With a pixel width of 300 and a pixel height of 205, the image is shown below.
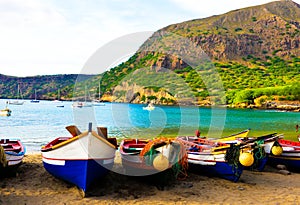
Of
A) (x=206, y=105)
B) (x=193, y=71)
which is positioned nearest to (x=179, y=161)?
(x=206, y=105)

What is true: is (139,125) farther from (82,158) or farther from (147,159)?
(82,158)

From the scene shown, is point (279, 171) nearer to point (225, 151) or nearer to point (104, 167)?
point (225, 151)

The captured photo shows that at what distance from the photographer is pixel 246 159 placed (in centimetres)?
1108

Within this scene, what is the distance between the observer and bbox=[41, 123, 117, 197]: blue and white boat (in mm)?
9641

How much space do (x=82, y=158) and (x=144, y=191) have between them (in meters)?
2.54

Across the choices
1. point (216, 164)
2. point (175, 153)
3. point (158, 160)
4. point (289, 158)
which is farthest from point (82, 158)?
point (289, 158)

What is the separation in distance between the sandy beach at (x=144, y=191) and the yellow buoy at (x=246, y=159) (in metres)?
0.95

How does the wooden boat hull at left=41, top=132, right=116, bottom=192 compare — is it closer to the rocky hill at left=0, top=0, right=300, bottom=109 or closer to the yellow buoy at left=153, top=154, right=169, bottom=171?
the yellow buoy at left=153, top=154, right=169, bottom=171

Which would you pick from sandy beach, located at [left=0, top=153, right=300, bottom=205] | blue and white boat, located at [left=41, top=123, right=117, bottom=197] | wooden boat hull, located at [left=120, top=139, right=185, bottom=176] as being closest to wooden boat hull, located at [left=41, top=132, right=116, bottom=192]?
blue and white boat, located at [left=41, top=123, right=117, bottom=197]

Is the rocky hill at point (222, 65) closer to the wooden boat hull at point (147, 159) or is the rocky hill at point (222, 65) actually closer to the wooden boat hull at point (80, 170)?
the wooden boat hull at point (147, 159)

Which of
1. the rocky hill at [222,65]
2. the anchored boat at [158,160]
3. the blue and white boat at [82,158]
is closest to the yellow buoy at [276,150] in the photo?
the anchored boat at [158,160]

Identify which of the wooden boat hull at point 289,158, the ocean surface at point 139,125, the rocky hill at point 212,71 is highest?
the rocky hill at point 212,71

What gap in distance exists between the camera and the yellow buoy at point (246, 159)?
1107 centimetres

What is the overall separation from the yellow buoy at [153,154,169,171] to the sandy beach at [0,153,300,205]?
0.92m
